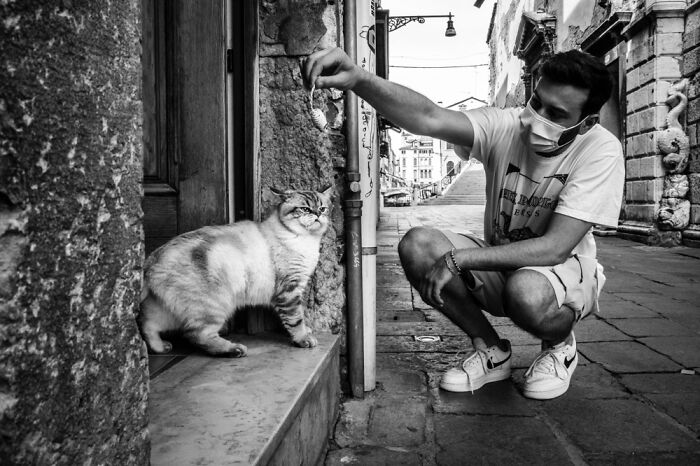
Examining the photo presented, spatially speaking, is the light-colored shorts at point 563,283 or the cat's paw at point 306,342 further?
the light-colored shorts at point 563,283

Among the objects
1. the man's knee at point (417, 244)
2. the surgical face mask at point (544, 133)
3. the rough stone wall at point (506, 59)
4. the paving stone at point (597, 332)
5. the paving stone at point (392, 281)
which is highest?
the rough stone wall at point (506, 59)

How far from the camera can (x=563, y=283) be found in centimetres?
212

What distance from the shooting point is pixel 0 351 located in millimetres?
542

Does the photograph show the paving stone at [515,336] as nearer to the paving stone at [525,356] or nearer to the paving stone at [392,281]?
the paving stone at [525,356]

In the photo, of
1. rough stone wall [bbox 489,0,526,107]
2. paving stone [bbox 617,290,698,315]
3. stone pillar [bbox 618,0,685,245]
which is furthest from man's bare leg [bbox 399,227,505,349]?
rough stone wall [bbox 489,0,526,107]

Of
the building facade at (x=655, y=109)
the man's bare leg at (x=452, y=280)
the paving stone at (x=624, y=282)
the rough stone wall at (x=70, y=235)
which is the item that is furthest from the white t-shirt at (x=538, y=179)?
the building facade at (x=655, y=109)

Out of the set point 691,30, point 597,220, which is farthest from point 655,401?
point 691,30

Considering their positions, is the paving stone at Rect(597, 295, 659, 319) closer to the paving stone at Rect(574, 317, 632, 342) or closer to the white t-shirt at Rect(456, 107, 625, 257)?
the paving stone at Rect(574, 317, 632, 342)

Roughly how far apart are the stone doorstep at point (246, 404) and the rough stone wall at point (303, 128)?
11.0 inches

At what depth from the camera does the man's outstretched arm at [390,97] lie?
159cm

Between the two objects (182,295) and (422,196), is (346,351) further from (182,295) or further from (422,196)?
(422,196)

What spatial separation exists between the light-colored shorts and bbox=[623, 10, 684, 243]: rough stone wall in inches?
276

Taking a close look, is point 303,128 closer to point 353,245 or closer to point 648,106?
point 353,245

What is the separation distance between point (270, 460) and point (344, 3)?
1.70 m
